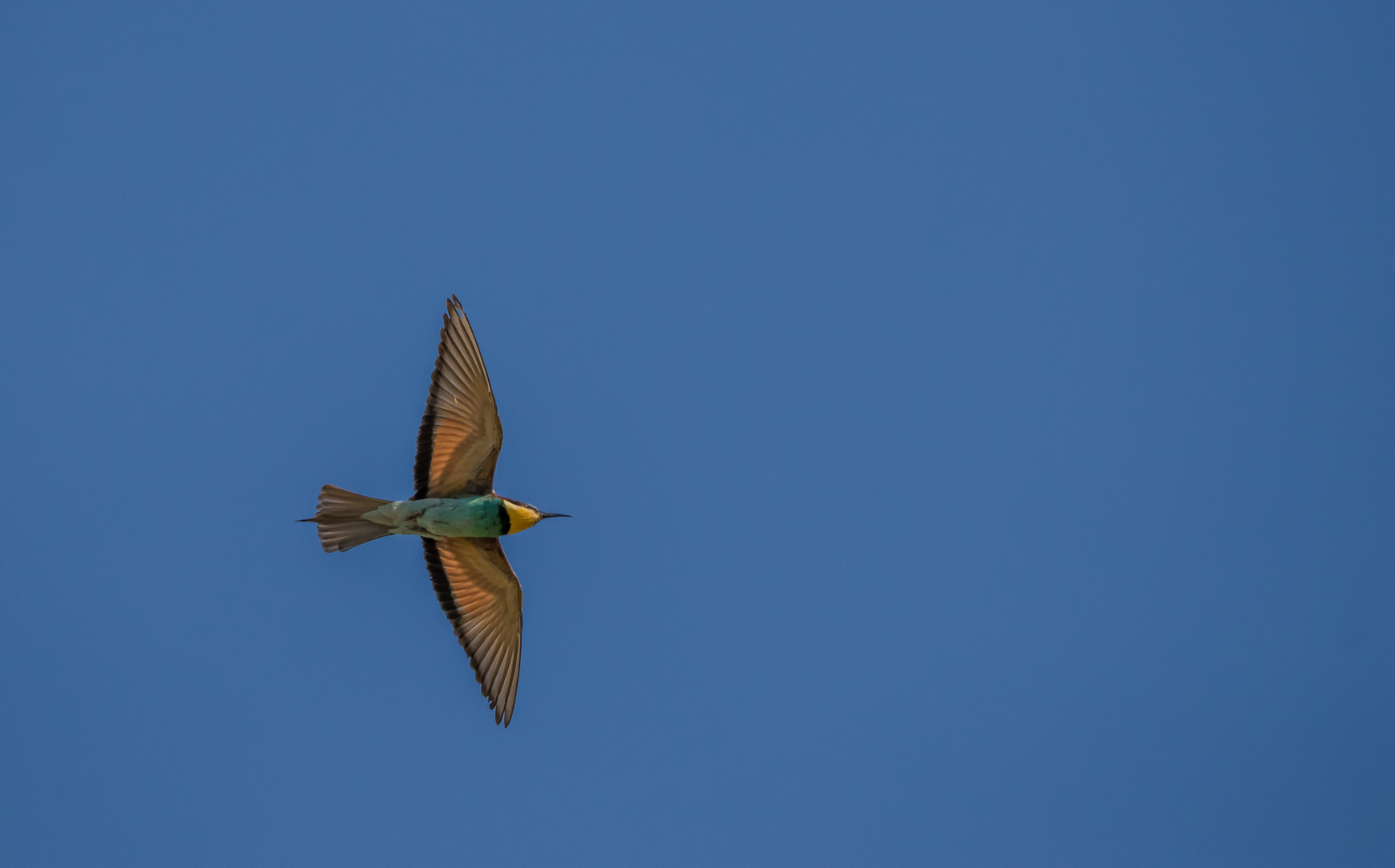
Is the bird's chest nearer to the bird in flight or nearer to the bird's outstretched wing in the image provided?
the bird in flight

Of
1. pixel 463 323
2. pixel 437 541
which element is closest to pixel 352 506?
pixel 437 541

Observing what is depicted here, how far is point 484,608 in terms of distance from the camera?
23.2 ft

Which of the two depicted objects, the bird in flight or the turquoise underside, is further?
the turquoise underside

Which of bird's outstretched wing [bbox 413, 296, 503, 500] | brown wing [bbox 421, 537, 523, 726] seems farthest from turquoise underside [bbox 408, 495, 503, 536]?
brown wing [bbox 421, 537, 523, 726]

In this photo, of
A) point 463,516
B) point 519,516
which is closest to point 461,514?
point 463,516

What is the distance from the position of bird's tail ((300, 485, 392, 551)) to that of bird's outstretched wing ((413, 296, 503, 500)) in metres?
0.32

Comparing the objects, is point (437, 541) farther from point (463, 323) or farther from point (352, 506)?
point (463, 323)

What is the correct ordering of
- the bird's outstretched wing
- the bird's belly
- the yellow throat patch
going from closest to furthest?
the bird's outstretched wing → the bird's belly → the yellow throat patch

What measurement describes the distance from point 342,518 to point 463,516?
2.25 feet

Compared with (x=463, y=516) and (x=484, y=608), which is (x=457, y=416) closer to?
(x=463, y=516)

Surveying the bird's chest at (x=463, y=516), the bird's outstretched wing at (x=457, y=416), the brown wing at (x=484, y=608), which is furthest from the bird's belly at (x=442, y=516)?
the brown wing at (x=484, y=608)

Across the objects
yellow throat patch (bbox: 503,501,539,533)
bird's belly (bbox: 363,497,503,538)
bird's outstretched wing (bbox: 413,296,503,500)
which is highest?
bird's outstretched wing (bbox: 413,296,503,500)

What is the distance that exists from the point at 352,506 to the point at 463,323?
1.23 meters

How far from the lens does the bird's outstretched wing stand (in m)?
6.46
